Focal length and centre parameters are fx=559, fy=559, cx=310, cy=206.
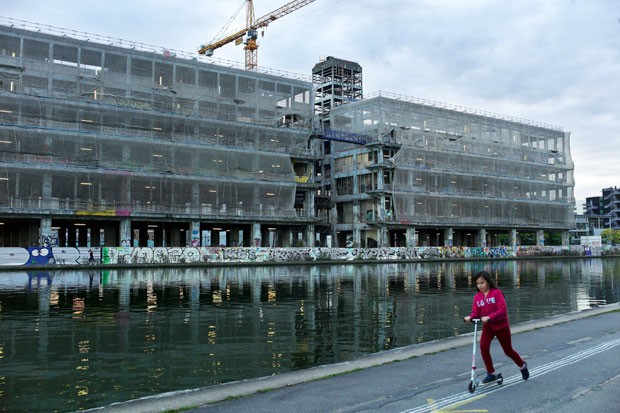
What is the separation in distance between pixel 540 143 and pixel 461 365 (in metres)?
102

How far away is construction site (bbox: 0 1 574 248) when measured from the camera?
58406 millimetres

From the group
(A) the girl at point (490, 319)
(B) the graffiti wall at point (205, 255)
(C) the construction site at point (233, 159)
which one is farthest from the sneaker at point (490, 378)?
(C) the construction site at point (233, 159)

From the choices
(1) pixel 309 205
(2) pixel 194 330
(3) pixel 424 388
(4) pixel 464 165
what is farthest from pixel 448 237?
(3) pixel 424 388

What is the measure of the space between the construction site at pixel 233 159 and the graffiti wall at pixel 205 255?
6298mm

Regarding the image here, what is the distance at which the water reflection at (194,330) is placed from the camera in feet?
33.0

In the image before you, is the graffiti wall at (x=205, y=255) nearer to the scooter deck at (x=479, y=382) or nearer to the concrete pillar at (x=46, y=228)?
the concrete pillar at (x=46, y=228)

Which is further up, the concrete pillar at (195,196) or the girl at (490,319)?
the concrete pillar at (195,196)

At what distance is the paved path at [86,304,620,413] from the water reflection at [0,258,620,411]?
4.34 feet

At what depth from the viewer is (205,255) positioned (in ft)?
182

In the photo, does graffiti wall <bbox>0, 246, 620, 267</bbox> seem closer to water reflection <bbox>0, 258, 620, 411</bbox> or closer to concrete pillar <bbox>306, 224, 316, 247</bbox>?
concrete pillar <bbox>306, 224, 316, 247</bbox>

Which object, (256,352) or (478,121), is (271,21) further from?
(256,352)

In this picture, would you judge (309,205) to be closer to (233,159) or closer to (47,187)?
(233,159)

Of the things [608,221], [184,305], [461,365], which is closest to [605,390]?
[461,365]

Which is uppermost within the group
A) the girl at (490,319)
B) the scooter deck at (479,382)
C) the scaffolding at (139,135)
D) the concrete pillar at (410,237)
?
the scaffolding at (139,135)
